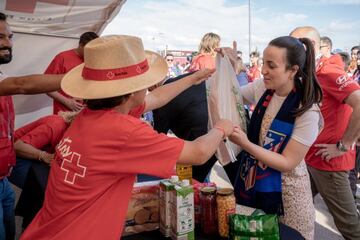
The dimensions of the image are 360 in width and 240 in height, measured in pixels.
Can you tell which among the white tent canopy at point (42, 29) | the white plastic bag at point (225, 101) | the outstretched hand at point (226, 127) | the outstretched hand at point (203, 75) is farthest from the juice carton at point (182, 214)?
the white tent canopy at point (42, 29)

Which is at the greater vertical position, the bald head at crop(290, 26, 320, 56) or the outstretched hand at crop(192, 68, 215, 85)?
the bald head at crop(290, 26, 320, 56)

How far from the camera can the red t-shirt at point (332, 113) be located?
7.29 feet

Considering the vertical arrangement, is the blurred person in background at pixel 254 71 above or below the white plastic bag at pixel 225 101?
below

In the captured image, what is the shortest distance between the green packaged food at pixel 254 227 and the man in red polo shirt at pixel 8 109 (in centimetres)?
112

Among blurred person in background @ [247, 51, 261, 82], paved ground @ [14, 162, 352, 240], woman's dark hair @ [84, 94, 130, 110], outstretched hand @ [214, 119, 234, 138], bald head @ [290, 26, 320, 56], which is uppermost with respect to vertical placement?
bald head @ [290, 26, 320, 56]

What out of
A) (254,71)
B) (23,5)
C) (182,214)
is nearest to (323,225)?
(182,214)

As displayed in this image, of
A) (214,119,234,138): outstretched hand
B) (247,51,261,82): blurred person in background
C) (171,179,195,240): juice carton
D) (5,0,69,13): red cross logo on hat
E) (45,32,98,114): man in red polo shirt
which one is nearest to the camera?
(171,179,195,240): juice carton

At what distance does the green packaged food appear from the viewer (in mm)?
1125

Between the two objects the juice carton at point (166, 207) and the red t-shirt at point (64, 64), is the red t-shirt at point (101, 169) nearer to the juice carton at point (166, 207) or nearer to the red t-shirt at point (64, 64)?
the juice carton at point (166, 207)

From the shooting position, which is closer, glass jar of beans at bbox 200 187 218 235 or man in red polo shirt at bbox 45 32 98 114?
glass jar of beans at bbox 200 187 218 235

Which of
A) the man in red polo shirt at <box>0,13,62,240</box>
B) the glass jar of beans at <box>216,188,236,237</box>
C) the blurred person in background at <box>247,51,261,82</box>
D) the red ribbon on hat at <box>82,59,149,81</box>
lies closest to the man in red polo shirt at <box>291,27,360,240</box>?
the glass jar of beans at <box>216,188,236,237</box>

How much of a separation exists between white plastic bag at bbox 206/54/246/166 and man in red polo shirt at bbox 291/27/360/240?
34.3 inches

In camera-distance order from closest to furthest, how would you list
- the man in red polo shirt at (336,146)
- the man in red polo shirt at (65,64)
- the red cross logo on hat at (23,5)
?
the man in red polo shirt at (336,146) → the man in red polo shirt at (65,64) → the red cross logo on hat at (23,5)

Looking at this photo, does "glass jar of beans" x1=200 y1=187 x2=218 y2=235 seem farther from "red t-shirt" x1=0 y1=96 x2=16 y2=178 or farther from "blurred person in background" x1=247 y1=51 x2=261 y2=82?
"blurred person in background" x1=247 y1=51 x2=261 y2=82
